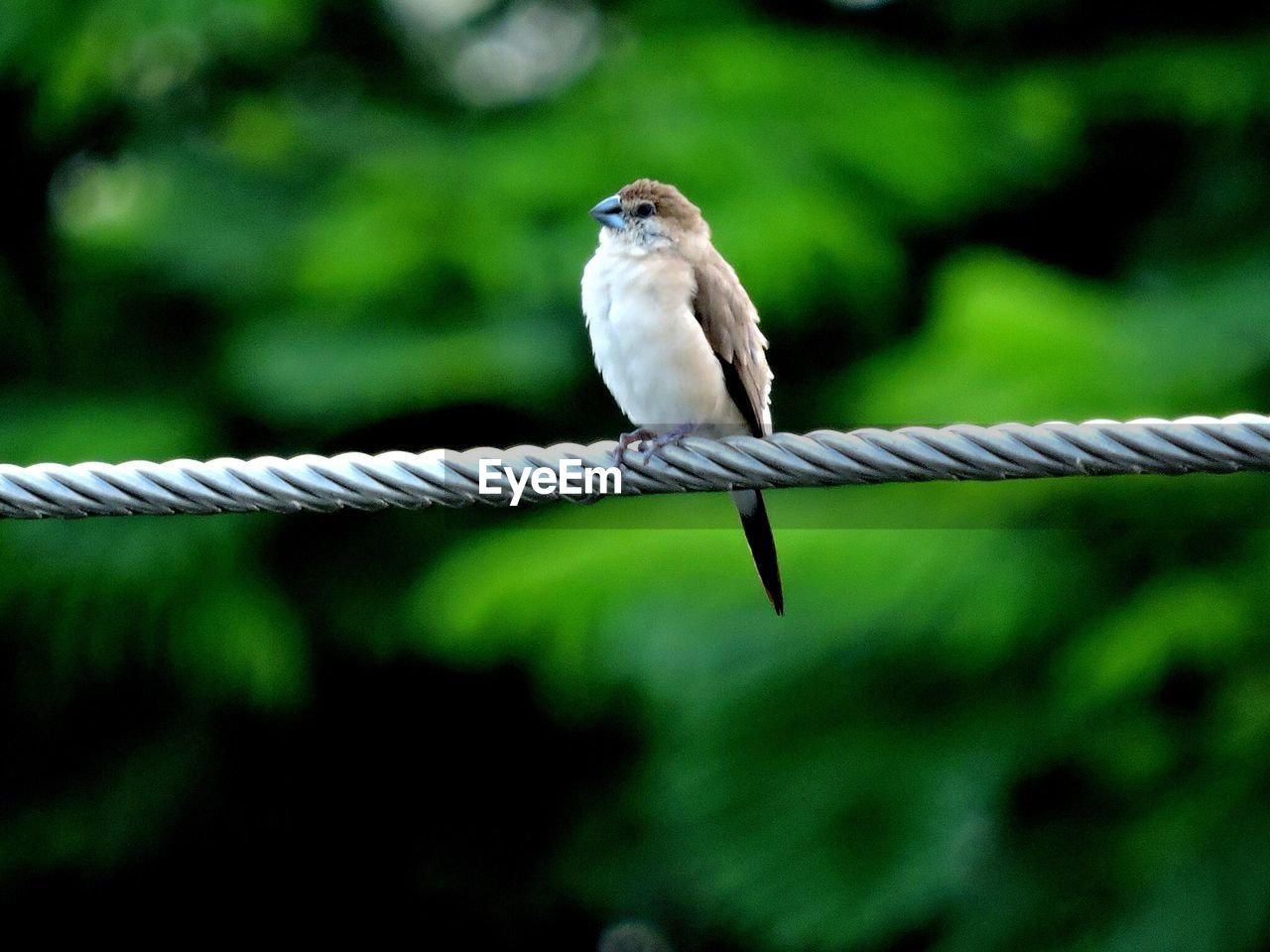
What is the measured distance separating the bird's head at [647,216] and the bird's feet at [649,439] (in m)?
0.61

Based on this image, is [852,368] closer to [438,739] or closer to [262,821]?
[438,739]

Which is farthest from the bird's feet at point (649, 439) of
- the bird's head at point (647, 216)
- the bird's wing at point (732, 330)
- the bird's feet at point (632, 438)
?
the bird's head at point (647, 216)

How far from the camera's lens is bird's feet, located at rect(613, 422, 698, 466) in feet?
11.4

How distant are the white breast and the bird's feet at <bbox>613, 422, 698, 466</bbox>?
0.07 m

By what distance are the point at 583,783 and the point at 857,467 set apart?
581 cm

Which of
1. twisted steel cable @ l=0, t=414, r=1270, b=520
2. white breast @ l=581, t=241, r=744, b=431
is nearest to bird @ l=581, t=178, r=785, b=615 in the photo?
white breast @ l=581, t=241, r=744, b=431

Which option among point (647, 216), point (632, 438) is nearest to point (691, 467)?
point (632, 438)

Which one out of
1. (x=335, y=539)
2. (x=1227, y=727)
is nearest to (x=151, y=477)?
(x=1227, y=727)

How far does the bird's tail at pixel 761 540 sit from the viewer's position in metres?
5.14

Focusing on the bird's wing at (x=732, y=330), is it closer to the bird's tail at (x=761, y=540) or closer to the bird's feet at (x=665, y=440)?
the bird's feet at (x=665, y=440)

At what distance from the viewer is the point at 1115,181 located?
24.4 feet

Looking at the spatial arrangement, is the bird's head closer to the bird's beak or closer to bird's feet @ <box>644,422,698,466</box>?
the bird's beak

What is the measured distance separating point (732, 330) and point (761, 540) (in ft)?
2.26

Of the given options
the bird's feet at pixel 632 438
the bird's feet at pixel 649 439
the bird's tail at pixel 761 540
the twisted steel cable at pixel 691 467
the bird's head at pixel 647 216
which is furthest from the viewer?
the bird's head at pixel 647 216
